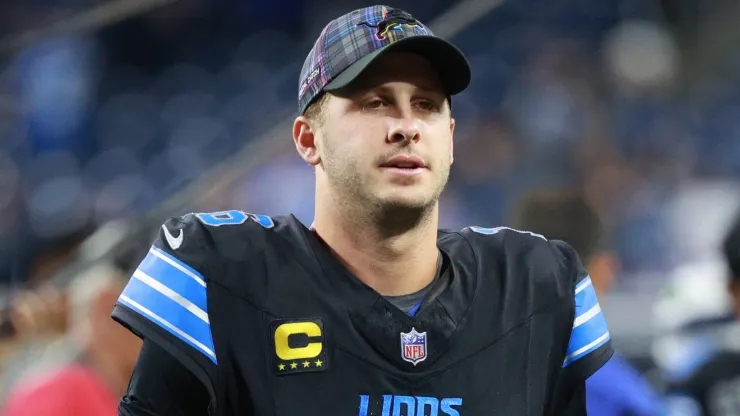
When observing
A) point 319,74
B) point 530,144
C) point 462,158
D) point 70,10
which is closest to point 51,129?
point 70,10

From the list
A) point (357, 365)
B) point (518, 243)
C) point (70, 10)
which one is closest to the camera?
point (357, 365)

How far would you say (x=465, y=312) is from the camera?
1.23 meters

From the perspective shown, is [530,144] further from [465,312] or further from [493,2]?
[465,312]

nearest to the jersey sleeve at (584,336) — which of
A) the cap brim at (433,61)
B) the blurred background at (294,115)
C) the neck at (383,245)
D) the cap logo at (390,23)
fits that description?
the neck at (383,245)

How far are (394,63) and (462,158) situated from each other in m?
2.45

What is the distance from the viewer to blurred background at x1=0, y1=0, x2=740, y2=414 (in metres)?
3.22

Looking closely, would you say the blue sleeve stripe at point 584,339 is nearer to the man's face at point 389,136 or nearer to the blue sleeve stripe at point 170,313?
the man's face at point 389,136

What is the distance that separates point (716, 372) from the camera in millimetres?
2291

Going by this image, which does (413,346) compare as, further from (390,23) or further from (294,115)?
(294,115)

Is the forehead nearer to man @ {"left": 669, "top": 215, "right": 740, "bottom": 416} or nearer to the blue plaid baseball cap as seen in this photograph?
the blue plaid baseball cap

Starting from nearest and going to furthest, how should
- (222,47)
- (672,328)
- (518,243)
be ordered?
(518,243)
(672,328)
(222,47)

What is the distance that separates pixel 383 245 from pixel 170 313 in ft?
1.04

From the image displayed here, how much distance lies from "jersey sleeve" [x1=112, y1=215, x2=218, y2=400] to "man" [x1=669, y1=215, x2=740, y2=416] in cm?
167

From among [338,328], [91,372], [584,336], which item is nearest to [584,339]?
[584,336]
